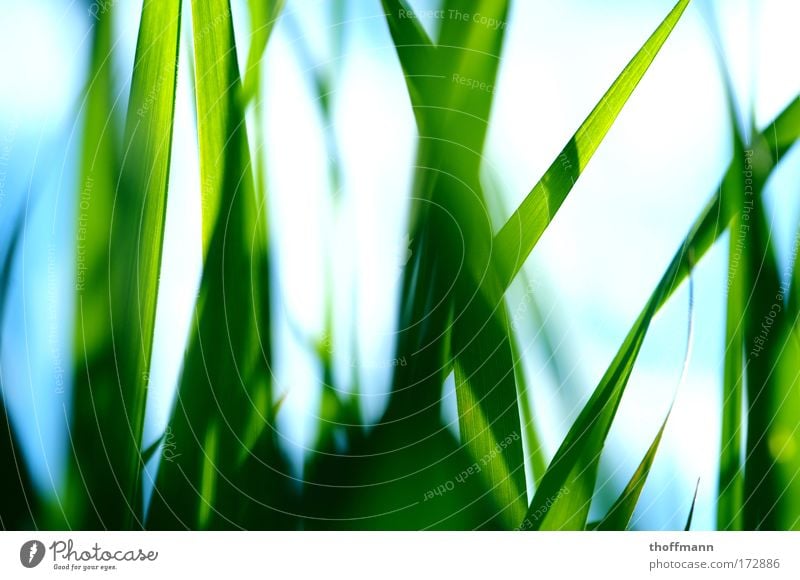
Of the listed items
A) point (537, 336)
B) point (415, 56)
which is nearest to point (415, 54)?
point (415, 56)

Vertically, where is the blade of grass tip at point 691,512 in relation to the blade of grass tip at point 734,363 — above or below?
below

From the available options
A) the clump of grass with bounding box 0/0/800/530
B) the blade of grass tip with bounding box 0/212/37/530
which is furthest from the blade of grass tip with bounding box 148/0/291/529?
the blade of grass tip with bounding box 0/212/37/530

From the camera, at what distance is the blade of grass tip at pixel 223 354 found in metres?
0.61

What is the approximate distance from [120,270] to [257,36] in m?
0.24

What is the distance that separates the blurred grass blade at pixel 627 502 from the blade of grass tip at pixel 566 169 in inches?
8.5

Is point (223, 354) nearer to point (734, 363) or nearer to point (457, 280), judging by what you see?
point (457, 280)

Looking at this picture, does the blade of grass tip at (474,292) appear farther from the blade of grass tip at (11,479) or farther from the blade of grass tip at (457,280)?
the blade of grass tip at (11,479)

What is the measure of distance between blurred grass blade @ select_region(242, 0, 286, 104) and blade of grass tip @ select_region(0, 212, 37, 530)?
0.87 feet

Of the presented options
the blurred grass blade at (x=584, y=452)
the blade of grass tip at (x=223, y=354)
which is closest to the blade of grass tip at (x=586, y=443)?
the blurred grass blade at (x=584, y=452)

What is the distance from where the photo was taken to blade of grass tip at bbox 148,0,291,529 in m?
0.61

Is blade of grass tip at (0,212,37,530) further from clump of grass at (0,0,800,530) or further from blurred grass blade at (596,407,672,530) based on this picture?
blurred grass blade at (596,407,672,530)
